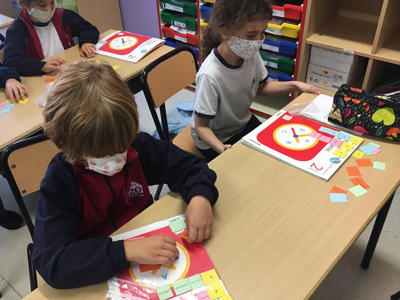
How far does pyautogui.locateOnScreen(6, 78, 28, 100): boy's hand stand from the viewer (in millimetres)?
1612

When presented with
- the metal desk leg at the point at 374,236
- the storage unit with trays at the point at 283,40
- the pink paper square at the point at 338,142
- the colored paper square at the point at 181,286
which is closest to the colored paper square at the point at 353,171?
the pink paper square at the point at 338,142

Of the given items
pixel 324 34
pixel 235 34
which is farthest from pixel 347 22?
pixel 235 34

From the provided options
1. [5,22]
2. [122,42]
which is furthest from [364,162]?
[5,22]

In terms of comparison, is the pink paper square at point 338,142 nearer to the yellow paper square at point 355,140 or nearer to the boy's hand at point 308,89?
the yellow paper square at point 355,140

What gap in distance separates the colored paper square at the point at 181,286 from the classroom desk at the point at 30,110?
98cm

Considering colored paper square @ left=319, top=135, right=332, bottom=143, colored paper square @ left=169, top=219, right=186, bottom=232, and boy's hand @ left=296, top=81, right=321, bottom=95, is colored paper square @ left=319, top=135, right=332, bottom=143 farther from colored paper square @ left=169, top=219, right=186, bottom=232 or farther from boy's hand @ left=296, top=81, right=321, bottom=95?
colored paper square @ left=169, top=219, right=186, bottom=232

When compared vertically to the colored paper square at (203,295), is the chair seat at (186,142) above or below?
below

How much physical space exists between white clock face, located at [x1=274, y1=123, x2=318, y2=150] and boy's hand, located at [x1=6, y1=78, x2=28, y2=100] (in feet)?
3.94

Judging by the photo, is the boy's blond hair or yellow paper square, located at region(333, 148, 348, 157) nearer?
the boy's blond hair

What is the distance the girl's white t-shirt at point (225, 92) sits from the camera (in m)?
1.38

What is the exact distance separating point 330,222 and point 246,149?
37 cm

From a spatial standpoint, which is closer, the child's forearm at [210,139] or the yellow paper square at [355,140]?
the yellow paper square at [355,140]

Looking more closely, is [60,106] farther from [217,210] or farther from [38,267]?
[217,210]

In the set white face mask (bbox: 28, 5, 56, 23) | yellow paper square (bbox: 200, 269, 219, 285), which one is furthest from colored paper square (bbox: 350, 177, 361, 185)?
white face mask (bbox: 28, 5, 56, 23)
